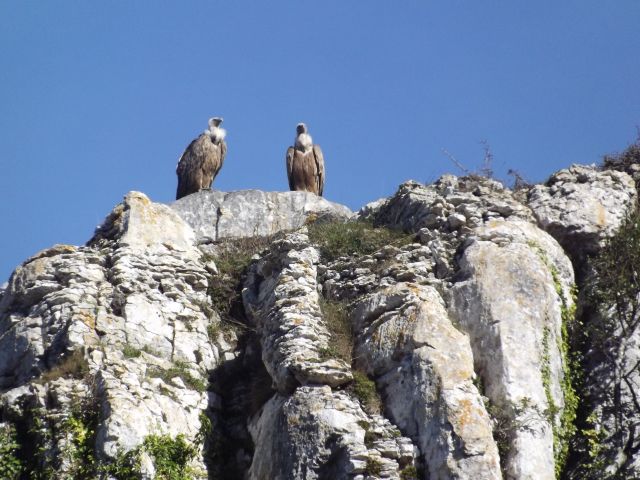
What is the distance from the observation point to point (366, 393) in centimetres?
1505

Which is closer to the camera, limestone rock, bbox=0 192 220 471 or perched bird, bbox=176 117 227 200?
limestone rock, bbox=0 192 220 471

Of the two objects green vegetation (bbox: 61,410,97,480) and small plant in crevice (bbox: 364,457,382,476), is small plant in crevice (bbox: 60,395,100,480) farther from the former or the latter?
small plant in crevice (bbox: 364,457,382,476)

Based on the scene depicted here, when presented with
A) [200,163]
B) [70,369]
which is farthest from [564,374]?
[200,163]

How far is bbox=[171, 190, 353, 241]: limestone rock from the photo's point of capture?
2178 cm

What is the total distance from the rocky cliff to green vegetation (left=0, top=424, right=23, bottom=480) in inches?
0.8

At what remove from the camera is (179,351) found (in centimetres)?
1736

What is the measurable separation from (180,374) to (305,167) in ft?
33.9

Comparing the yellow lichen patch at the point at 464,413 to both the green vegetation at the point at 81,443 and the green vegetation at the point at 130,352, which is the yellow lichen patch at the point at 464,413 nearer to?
the green vegetation at the point at 81,443

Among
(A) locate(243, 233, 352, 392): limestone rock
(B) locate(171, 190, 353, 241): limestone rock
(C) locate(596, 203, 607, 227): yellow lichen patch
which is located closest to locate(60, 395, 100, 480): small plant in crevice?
(A) locate(243, 233, 352, 392): limestone rock

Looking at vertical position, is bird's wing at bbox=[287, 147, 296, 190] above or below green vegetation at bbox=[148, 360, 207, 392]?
above

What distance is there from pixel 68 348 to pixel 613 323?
24.7 ft

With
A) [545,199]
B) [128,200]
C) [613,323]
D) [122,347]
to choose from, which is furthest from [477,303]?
[128,200]

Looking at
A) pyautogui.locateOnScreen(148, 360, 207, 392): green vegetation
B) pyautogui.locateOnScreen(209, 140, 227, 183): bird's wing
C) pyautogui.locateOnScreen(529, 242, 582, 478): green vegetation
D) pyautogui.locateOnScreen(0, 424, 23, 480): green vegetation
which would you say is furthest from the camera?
pyautogui.locateOnScreen(209, 140, 227, 183): bird's wing

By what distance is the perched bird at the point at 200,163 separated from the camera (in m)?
24.8
